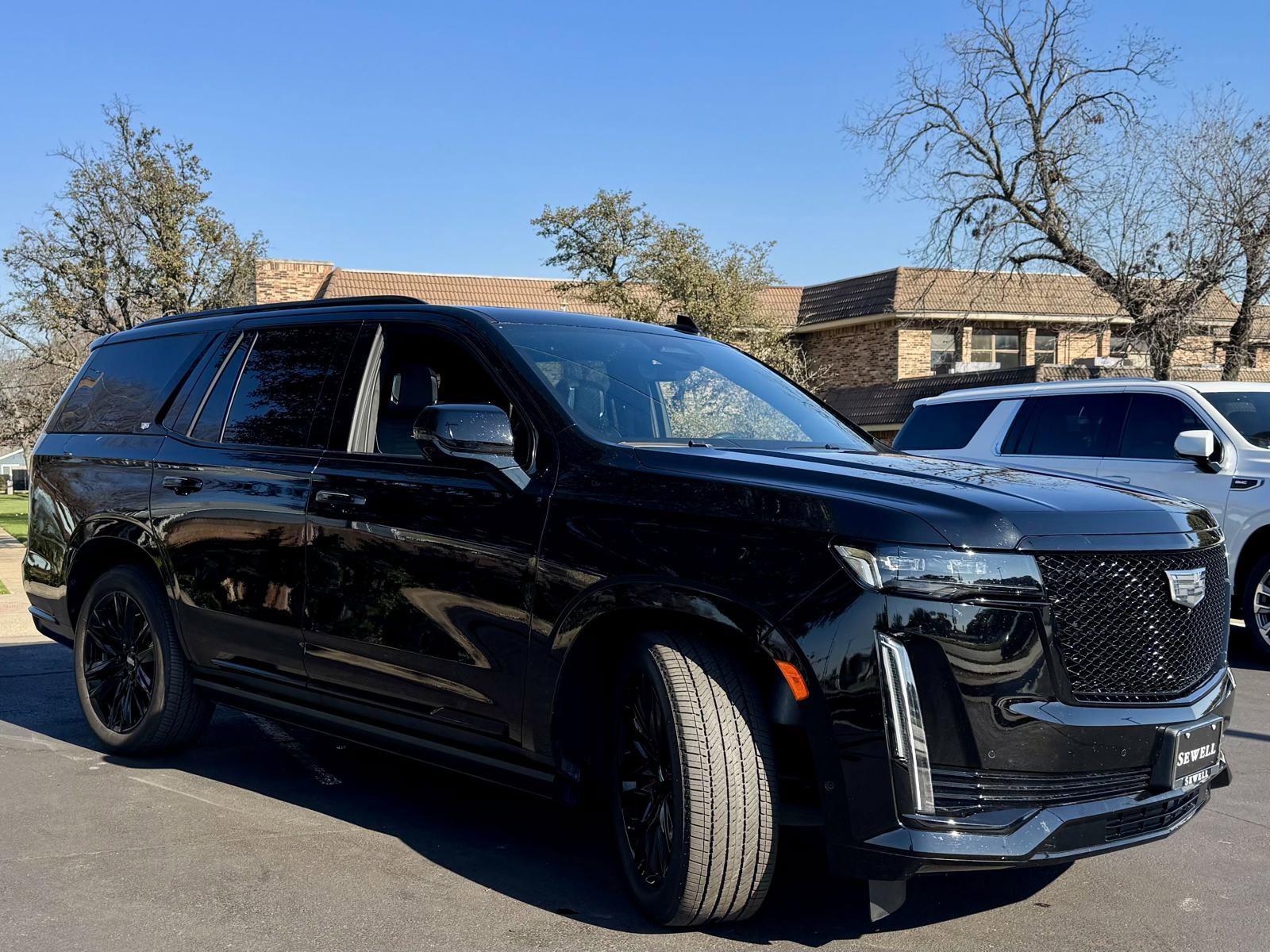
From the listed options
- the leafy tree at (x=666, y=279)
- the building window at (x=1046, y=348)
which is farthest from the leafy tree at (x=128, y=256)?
the building window at (x=1046, y=348)

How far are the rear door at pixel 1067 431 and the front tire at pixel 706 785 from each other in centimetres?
652

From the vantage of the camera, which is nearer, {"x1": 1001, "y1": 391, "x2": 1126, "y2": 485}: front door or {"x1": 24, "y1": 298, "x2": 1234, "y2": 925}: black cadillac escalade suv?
{"x1": 24, "y1": 298, "x2": 1234, "y2": 925}: black cadillac escalade suv

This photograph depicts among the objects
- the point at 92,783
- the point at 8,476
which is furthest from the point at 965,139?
the point at 8,476

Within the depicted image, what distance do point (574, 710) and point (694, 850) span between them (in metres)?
0.69

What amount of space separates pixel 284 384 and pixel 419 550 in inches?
51.5

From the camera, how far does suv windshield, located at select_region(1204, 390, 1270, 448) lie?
912cm

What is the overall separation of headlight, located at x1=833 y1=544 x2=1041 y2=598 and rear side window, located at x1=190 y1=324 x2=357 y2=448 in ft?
8.16

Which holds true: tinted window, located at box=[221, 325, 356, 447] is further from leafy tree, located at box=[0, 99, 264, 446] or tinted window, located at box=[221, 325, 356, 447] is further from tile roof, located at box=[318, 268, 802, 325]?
tile roof, located at box=[318, 268, 802, 325]

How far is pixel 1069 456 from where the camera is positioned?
978cm

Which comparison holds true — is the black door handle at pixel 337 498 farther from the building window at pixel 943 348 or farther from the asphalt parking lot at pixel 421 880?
the building window at pixel 943 348

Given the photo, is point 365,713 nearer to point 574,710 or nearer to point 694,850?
point 574,710

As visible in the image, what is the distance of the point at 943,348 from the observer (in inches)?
1485

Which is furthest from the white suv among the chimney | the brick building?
the chimney

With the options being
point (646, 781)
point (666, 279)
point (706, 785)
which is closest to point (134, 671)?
point (646, 781)
